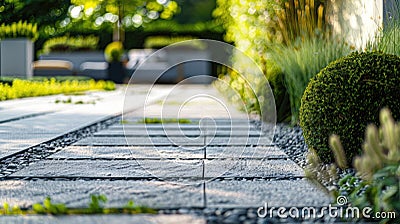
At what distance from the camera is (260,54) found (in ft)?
19.1

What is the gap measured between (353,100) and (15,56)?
28.2 ft

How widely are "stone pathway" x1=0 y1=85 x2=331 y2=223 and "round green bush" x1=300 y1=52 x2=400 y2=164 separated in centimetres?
27

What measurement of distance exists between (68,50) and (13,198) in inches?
651

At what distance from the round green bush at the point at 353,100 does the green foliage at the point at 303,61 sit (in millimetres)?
1260

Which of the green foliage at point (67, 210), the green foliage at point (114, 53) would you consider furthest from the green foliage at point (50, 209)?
the green foliage at point (114, 53)

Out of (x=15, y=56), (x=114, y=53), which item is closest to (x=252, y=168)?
(x=15, y=56)

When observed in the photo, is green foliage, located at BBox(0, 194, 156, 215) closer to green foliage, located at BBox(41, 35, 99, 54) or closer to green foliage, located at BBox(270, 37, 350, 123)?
green foliage, located at BBox(270, 37, 350, 123)

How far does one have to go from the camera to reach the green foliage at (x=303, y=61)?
4164 millimetres

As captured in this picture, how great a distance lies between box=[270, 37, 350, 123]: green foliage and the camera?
4.16 meters

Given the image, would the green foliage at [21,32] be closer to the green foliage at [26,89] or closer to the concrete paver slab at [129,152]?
the green foliage at [26,89]

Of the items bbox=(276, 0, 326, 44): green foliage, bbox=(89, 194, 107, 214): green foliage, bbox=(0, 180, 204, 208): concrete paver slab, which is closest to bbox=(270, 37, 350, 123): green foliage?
bbox=(276, 0, 326, 44): green foliage

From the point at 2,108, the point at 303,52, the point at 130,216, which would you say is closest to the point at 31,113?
the point at 2,108

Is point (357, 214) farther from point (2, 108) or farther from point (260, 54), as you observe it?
point (2, 108)

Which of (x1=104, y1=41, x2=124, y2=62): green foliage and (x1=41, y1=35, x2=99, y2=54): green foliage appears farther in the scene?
(x1=41, y1=35, x2=99, y2=54): green foliage
